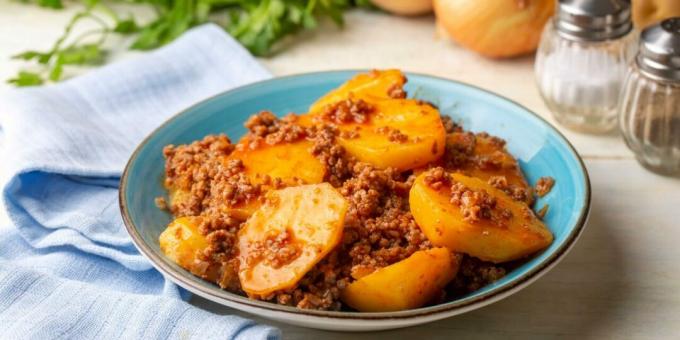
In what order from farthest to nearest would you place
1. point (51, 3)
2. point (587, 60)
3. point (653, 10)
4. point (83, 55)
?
point (51, 3)
point (83, 55)
point (653, 10)
point (587, 60)

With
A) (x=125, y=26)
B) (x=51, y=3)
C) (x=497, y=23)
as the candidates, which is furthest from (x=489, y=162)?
(x=51, y=3)

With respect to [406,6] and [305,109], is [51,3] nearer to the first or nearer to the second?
[406,6]

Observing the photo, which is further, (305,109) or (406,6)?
(406,6)

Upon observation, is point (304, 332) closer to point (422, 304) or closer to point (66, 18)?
point (422, 304)

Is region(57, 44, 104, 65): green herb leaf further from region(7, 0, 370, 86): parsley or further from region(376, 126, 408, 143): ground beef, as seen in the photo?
region(376, 126, 408, 143): ground beef

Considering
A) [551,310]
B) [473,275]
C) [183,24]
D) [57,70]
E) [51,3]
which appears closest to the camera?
[473,275]

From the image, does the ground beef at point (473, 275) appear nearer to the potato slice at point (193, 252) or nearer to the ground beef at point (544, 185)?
the ground beef at point (544, 185)

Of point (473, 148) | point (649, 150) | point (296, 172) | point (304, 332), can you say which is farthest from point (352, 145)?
point (649, 150)
